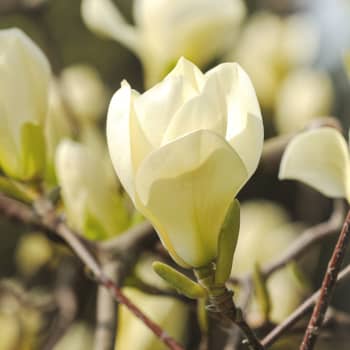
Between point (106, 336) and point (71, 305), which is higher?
point (106, 336)

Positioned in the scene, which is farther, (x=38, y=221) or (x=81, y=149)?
(x=81, y=149)

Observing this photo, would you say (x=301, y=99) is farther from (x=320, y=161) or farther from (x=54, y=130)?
(x=320, y=161)

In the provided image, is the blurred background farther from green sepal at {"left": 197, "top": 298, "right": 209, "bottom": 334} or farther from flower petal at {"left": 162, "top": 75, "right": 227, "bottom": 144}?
flower petal at {"left": 162, "top": 75, "right": 227, "bottom": 144}

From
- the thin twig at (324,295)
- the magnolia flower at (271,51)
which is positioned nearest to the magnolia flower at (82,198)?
the thin twig at (324,295)

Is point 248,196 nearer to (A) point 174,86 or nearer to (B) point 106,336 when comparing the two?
(B) point 106,336

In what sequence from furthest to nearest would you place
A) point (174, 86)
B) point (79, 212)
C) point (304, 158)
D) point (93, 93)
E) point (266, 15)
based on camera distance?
point (266, 15) < point (93, 93) < point (79, 212) < point (304, 158) < point (174, 86)

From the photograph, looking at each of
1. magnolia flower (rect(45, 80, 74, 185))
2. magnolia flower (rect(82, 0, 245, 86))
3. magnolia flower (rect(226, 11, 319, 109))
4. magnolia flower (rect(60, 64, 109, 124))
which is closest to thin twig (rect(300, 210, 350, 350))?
magnolia flower (rect(45, 80, 74, 185))

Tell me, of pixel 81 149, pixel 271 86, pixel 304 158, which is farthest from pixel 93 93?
pixel 304 158

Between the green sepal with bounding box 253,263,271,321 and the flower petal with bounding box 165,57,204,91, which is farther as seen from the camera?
the green sepal with bounding box 253,263,271,321
